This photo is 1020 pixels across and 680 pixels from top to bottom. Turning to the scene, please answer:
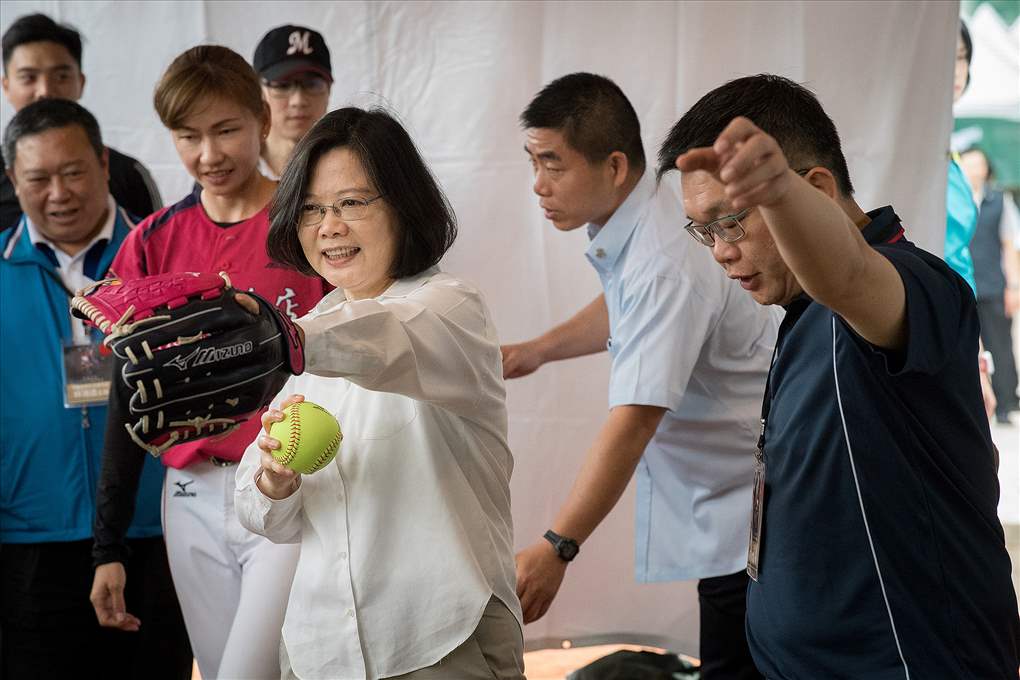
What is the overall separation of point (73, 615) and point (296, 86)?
1356mm

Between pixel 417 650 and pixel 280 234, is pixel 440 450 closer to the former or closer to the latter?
pixel 417 650

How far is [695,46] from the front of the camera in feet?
9.10

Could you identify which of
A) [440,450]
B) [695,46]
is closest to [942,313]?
[440,450]

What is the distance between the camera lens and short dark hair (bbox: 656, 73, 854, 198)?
4.58ft

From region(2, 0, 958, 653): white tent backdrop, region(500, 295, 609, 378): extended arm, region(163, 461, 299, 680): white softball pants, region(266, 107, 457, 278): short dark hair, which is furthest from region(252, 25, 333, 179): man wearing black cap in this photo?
region(266, 107, 457, 278): short dark hair

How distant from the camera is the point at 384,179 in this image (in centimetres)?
157

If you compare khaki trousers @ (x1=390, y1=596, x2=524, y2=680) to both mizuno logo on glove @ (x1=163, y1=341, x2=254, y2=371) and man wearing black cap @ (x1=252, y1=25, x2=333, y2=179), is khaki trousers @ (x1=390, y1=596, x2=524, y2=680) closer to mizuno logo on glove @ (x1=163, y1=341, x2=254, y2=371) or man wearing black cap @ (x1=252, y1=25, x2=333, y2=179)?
mizuno logo on glove @ (x1=163, y1=341, x2=254, y2=371)

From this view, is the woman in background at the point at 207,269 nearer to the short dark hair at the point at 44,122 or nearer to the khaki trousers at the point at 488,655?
the short dark hair at the point at 44,122

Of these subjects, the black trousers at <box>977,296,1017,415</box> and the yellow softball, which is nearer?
the yellow softball

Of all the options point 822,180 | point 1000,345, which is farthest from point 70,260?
point 1000,345

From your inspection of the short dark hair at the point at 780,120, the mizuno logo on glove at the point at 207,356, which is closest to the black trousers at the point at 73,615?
the mizuno logo on glove at the point at 207,356

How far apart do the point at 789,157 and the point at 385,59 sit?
6.07 ft

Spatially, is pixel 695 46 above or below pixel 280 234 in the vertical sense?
above

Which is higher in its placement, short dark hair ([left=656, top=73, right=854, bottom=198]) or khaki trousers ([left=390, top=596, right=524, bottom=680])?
short dark hair ([left=656, top=73, right=854, bottom=198])
